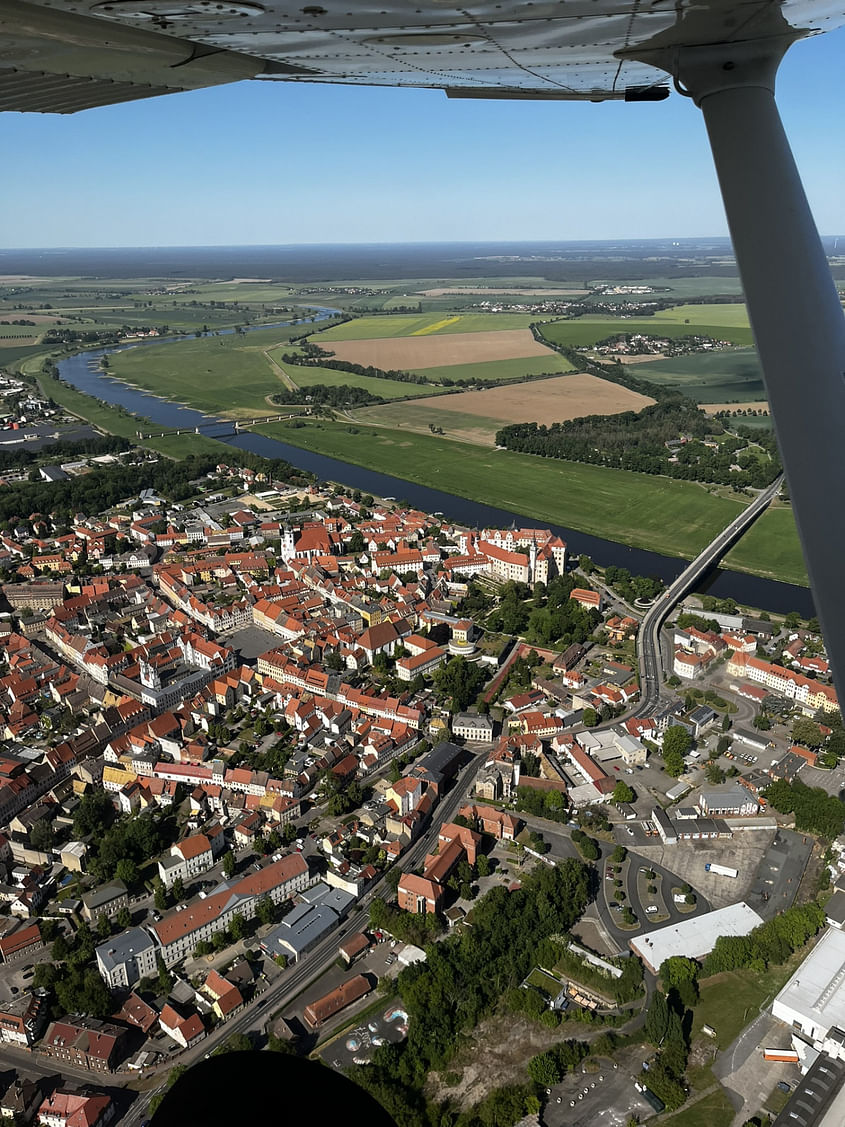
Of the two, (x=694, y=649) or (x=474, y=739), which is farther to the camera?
(x=694, y=649)

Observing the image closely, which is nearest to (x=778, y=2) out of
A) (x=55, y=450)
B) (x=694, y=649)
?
(x=694, y=649)

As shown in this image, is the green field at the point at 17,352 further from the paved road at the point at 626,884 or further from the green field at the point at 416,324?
the paved road at the point at 626,884

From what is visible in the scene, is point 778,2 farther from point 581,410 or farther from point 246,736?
point 581,410

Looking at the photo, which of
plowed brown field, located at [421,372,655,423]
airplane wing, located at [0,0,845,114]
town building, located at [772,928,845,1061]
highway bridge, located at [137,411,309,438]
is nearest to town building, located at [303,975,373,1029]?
town building, located at [772,928,845,1061]

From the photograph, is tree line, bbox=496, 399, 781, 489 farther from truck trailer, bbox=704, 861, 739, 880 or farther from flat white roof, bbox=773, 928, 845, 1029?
flat white roof, bbox=773, 928, 845, 1029

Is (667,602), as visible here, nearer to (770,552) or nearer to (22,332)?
(770,552)
